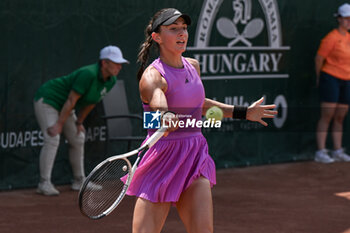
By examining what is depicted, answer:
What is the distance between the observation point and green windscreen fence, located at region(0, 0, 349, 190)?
7125mm

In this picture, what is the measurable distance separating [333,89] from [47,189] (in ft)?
12.9

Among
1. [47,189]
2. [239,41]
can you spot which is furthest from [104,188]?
[239,41]

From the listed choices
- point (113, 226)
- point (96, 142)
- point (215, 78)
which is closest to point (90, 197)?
point (113, 226)

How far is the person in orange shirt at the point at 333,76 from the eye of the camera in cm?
899

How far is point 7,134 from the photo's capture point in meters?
7.09

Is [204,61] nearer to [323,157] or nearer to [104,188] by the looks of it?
[323,157]

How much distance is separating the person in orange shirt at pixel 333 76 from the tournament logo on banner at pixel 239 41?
48 centimetres

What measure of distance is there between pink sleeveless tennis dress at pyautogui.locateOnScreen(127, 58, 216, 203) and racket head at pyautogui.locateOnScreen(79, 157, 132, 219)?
0.40 feet

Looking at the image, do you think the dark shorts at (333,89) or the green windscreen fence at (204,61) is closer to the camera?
the green windscreen fence at (204,61)

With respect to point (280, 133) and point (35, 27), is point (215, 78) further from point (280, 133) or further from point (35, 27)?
point (35, 27)

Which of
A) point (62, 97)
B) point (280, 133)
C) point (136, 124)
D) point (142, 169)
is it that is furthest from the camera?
point (280, 133)

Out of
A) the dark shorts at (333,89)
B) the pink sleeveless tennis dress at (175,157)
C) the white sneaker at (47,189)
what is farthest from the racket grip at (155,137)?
the dark shorts at (333,89)

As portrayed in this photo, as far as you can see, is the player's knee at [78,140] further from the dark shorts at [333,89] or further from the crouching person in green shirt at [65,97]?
the dark shorts at [333,89]

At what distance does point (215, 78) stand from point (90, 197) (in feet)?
16.7
